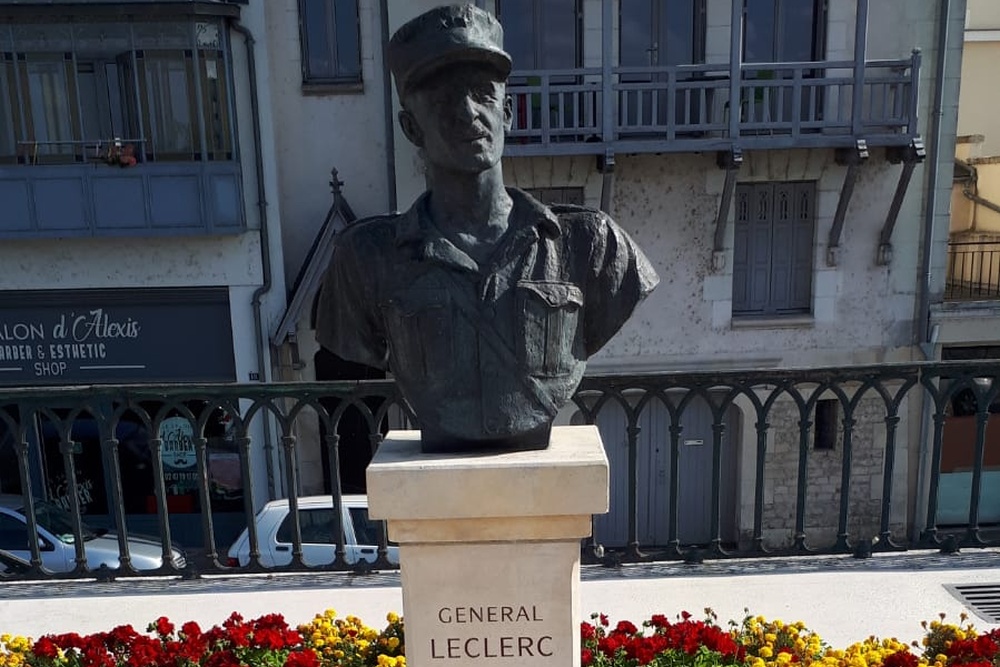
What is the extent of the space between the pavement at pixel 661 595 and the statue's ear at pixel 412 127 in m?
2.66

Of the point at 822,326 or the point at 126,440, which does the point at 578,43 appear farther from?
the point at 126,440

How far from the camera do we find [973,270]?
13109 millimetres

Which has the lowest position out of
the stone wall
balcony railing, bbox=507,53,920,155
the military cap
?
the stone wall

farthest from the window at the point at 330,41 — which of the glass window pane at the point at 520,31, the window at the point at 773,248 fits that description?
the window at the point at 773,248

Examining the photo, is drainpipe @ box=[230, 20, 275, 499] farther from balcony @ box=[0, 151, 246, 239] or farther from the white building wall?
balcony @ box=[0, 151, 246, 239]

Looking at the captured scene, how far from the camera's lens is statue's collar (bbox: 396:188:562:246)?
2.68 meters

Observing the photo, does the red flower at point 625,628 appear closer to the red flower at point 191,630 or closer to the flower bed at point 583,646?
the flower bed at point 583,646

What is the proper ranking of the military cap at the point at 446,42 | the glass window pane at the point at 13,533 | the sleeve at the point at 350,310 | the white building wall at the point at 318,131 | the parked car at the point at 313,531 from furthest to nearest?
the white building wall at the point at 318,131 → the glass window pane at the point at 13,533 → the parked car at the point at 313,531 → the sleeve at the point at 350,310 → the military cap at the point at 446,42

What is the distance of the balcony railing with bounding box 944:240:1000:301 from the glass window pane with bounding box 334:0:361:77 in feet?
30.4

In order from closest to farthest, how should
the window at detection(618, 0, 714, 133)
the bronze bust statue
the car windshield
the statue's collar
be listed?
1. the bronze bust statue
2. the statue's collar
3. the car windshield
4. the window at detection(618, 0, 714, 133)

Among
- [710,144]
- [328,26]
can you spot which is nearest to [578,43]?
[710,144]

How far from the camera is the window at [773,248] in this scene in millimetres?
11000

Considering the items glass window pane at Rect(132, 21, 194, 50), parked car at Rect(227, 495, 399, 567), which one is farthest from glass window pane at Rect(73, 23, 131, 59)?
parked car at Rect(227, 495, 399, 567)

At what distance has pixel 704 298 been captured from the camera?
10.9 metres
